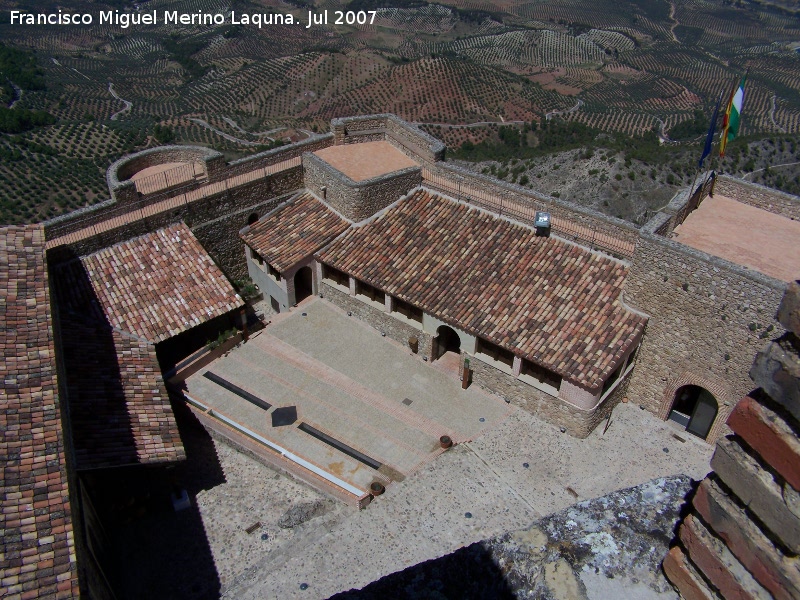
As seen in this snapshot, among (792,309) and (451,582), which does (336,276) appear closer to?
(451,582)

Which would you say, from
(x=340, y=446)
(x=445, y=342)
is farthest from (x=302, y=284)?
(x=340, y=446)

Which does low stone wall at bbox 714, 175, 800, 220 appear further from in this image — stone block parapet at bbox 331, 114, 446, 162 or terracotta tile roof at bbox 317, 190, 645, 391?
stone block parapet at bbox 331, 114, 446, 162

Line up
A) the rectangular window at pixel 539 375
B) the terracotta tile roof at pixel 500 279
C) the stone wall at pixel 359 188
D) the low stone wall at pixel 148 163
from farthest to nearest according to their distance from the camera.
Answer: the stone wall at pixel 359 188
the low stone wall at pixel 148 163
the rectangular window at pixel 539 375
the terracotta tile roof at pixel 500 279

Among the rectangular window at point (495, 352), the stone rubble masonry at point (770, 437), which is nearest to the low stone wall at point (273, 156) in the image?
the rectangular window at point (495, 352)

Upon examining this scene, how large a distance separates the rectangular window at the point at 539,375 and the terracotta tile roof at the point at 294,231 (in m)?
8.77

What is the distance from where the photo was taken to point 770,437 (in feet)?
17.6

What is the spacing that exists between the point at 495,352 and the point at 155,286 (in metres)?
11.8

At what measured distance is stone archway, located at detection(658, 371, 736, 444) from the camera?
1883 centimetres

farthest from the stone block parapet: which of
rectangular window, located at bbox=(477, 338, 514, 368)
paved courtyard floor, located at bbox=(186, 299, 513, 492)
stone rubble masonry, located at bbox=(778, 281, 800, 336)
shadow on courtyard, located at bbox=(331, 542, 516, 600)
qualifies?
stone rubble masonry, located at bbox=(778, 281, 800, 336)

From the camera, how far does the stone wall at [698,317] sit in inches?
685

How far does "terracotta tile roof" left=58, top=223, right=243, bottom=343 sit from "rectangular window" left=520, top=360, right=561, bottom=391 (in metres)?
9.86

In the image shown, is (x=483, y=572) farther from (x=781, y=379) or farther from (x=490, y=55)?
(x=490, y=55)

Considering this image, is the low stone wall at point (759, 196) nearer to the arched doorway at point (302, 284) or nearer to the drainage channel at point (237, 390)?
the arched doorway at point (302, 284)

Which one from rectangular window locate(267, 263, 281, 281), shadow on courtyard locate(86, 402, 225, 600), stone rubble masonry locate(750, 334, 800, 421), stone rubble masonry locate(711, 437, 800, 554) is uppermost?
stone rubble masonry locate(750, 334, 800, 421)
